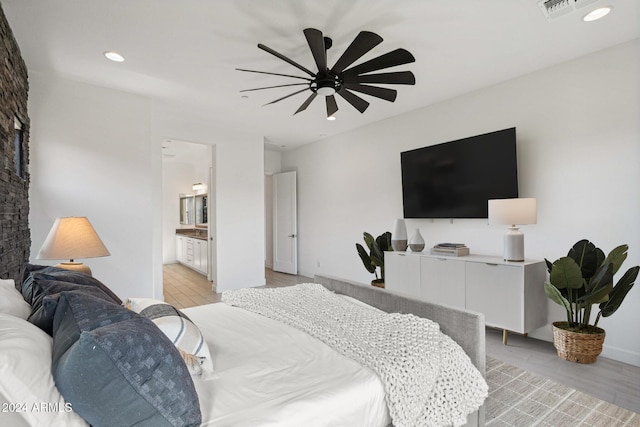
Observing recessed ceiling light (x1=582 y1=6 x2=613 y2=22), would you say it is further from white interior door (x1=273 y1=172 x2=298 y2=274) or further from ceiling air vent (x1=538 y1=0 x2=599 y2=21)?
white interior door (x1=273 y1=172 x2=298 y2=274)

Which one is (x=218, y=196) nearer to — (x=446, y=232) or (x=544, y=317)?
(x=446, y=232)

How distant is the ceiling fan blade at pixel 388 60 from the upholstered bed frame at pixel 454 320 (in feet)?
5.19

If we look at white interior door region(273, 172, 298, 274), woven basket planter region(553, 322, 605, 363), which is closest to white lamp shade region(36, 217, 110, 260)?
woven basket planter region(553, 322, 605, 363)

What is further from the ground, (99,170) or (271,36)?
(271,36)

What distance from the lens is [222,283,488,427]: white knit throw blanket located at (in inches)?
52.8

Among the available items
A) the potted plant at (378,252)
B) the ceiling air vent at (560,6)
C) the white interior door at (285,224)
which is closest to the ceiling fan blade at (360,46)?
the ceiling air vent at (560,6)

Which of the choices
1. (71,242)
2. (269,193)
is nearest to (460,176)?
(71,242)

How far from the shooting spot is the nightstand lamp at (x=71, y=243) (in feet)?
7.64

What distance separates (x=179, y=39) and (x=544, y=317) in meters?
4.15

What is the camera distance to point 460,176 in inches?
153

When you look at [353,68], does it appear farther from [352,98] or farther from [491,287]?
[491,287]

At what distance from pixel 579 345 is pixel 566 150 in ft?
5.81

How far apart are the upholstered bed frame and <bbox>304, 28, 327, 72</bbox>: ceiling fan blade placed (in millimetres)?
1653

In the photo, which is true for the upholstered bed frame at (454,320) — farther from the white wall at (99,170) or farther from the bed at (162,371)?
the white wall at (99,170)
